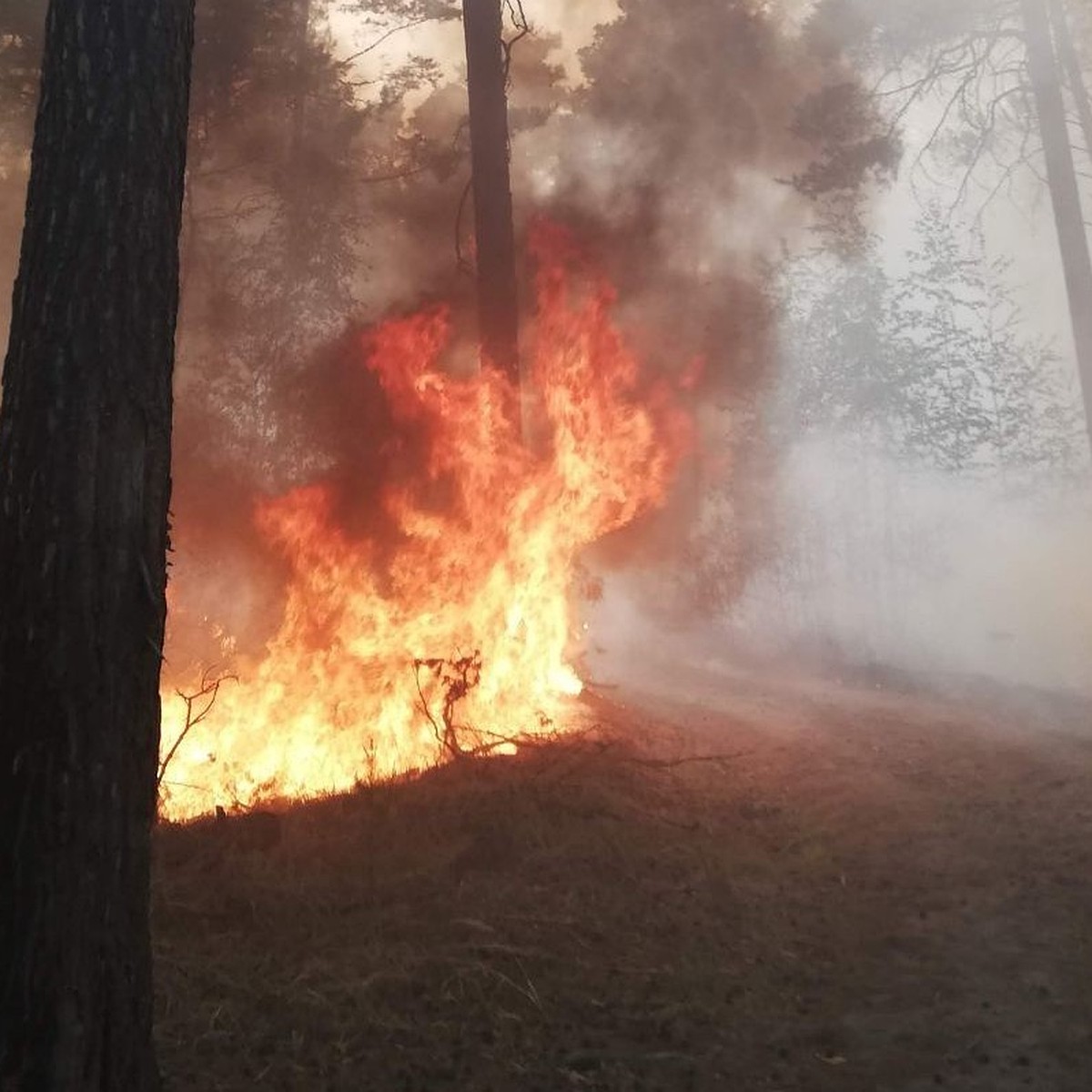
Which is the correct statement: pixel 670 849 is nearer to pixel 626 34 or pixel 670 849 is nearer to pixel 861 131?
pixel 861 131

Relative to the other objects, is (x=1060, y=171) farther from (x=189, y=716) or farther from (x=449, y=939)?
(x=449, y=939)

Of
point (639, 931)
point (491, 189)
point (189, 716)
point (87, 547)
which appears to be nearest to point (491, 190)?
point (491, 189)

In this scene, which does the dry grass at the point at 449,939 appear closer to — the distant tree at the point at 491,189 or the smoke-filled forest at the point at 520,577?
the smoke-filled forest at the point at 520,577

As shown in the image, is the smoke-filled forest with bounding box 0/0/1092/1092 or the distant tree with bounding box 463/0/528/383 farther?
the distant tree with bounding box 463/0/528/383

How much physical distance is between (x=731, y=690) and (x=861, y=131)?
1164cm

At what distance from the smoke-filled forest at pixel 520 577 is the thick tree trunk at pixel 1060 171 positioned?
9 cm

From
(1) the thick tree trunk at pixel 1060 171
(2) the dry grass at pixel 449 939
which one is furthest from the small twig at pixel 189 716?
(1) the thick tree trunk at pixel 1060 171

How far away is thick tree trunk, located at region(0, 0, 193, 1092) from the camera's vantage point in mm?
3217

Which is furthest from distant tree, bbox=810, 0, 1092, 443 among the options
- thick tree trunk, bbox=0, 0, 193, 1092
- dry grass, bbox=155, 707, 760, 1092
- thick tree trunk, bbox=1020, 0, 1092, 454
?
thick tree trunk, bbox=0, 0, 193, 1092

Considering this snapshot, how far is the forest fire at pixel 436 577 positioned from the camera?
30.2 ft

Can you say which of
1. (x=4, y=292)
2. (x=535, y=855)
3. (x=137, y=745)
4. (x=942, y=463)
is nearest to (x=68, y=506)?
(x=137, y=745)

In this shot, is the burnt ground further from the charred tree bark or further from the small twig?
the charred tree bark

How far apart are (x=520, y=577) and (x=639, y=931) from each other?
511 centimetres

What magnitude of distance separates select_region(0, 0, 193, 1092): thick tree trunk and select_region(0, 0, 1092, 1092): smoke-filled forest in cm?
2
